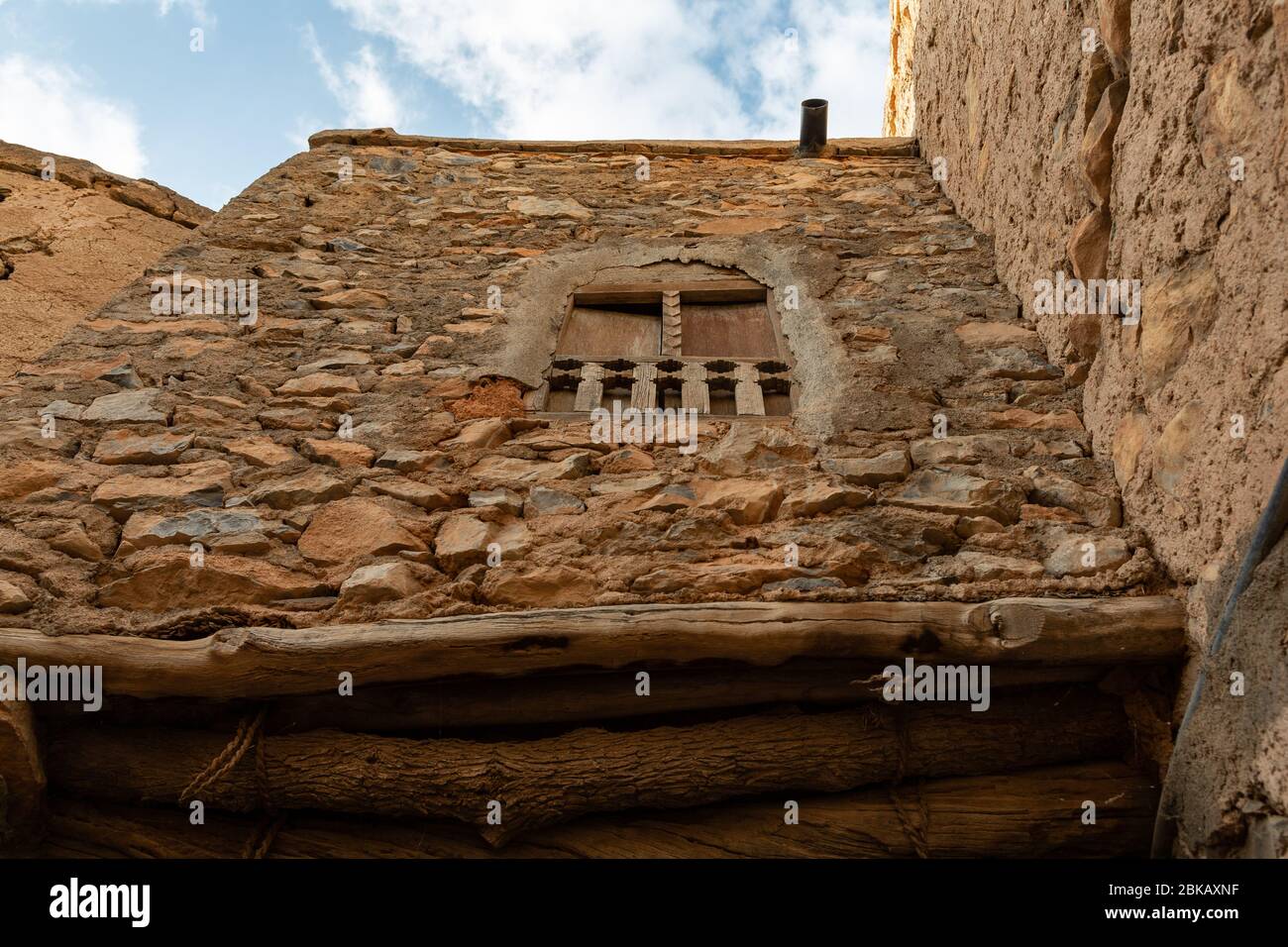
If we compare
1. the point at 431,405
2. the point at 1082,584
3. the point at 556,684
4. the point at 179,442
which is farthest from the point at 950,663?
the point at 179,442

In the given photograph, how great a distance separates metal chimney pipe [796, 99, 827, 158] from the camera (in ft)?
16.8

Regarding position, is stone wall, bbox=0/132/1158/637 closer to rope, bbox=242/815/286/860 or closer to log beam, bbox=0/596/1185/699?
log beam, bbox=0/596/1185/699

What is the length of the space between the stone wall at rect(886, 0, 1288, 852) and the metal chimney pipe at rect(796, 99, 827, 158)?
1.54 m

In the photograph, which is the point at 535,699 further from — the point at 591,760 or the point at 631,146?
the point at 631,146

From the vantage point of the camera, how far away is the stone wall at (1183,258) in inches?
77.5

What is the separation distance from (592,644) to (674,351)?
1797 millimetres

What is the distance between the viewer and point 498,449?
296cm

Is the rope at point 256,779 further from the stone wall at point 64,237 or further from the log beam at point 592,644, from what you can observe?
the stone wall at point 64,237

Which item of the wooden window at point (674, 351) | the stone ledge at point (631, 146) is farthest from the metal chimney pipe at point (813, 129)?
the wooden window at point (674, 351)

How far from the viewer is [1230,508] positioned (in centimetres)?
207

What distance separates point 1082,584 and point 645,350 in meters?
1.87

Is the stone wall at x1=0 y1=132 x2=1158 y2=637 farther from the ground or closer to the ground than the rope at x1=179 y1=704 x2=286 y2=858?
farther from the ground

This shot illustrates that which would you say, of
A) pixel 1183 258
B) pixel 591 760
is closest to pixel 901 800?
pixel 591 760

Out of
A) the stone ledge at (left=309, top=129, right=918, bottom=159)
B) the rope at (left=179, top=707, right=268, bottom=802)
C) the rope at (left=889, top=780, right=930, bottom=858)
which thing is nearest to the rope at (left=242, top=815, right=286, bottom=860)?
the rope at (left=179, top=707, right=268, bottom=802)
